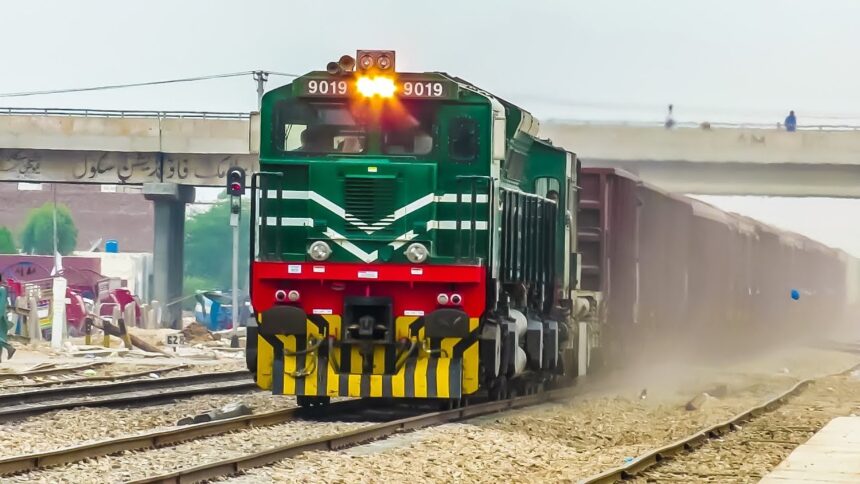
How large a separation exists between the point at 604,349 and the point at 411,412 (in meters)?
6.46

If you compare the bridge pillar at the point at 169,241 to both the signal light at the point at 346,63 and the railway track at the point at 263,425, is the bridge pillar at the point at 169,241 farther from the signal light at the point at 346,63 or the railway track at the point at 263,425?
the signal light at the point at 346,63

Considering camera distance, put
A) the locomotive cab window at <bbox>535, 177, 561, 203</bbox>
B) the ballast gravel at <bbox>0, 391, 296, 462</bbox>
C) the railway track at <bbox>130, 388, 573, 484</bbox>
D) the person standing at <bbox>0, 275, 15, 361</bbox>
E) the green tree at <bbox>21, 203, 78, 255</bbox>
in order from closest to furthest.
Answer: the railway track at <bbox>130, 388, 573, 484</bbox> → the ballast gravel at <bbox>0, 391, 296, 462</bbox> → the locomotive cab window at <bbox>535, 177, 561, 203</bbox> → the person standing at <bbox>0, 275, 15, 361</bbox> → the green tree at <bbox>21, 203, 78, 255</bbox>

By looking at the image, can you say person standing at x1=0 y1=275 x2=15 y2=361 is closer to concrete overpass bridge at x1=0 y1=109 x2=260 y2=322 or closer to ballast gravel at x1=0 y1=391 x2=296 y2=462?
ballast gravel at x1=0 y1=391 x2=296 y2=462

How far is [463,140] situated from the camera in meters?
15.0

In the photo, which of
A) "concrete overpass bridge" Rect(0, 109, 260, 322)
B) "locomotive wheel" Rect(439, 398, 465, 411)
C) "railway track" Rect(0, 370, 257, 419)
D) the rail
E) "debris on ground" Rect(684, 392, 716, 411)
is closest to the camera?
the rail

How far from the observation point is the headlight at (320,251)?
48.2 ft

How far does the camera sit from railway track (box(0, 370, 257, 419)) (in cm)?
1664

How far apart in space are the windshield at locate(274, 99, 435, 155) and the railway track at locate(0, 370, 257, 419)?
3.99 meters

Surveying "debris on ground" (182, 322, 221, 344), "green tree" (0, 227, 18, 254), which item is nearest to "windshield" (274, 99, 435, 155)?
"debris on ground" (182, 322, 221, 344)

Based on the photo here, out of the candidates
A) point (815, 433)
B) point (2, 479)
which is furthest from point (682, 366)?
point (2, 479)

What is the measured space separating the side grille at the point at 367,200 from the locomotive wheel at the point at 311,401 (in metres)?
2.51

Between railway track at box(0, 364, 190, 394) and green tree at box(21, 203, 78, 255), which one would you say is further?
green tree at box(21, 203, 78, 255)

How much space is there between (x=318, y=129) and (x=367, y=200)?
0.94 metres

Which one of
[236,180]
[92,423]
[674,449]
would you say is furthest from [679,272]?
[92,423]
